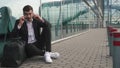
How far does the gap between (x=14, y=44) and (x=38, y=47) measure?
1.05 metres

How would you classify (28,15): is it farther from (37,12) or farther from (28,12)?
(37,12)

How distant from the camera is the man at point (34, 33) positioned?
7.74 metres

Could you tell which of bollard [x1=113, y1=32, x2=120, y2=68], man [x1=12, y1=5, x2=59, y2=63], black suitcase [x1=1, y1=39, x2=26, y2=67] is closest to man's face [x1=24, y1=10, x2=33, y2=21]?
man [x1=12, y1=5, x2=59, y2=63]

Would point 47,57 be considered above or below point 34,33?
below

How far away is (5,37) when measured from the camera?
7.77 metres

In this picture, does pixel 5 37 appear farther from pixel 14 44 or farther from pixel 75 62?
pixel 75 62

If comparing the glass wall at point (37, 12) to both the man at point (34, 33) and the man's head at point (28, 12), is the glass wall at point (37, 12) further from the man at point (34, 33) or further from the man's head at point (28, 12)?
the man's head at point (28, 12)

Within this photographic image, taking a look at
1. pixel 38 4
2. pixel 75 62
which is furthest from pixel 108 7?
pixel 75 62

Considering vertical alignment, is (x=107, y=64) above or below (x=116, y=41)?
below

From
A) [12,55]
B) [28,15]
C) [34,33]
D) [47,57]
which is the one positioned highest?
[28,15]

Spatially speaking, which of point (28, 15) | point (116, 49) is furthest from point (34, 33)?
point (116, 49)

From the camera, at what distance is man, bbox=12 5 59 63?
7.74 metres

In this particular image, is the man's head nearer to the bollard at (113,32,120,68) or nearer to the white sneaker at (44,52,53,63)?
the white sneaker at (44,52,53,63)

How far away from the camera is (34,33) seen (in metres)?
8.04
